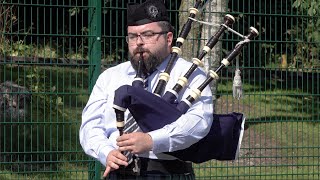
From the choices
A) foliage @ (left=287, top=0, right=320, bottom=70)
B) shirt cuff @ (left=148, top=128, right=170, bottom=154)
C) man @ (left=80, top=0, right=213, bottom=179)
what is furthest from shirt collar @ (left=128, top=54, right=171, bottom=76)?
foliage @ (left=287, top=0, right=320, bottom=70)

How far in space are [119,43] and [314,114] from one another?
2.69 metres

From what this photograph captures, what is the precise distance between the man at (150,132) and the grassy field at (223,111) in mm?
3520

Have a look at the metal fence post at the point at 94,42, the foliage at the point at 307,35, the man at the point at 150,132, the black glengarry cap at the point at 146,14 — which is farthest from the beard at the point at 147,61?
the foliage at the point at 307,35

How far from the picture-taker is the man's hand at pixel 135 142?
177 inches

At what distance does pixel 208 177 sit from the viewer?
365 inches

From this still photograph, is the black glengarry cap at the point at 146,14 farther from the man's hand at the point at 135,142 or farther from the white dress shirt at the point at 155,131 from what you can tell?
the man's hand at the point at 135,142

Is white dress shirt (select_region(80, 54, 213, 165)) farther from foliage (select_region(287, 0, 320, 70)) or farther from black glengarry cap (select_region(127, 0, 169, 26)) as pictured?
foliage (select_region(287, 0, 320, 70))

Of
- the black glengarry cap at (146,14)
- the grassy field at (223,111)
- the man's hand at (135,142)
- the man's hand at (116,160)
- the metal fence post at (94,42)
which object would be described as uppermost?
the black glengarry cap at (146,14)

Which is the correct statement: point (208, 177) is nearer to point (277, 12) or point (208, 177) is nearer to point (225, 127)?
point (277, 12)

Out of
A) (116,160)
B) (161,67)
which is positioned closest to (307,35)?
(161,67)

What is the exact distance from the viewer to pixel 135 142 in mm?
4488

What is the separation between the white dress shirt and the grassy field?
349 centimetres

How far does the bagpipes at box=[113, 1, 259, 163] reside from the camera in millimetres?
4609

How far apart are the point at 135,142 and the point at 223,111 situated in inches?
194
